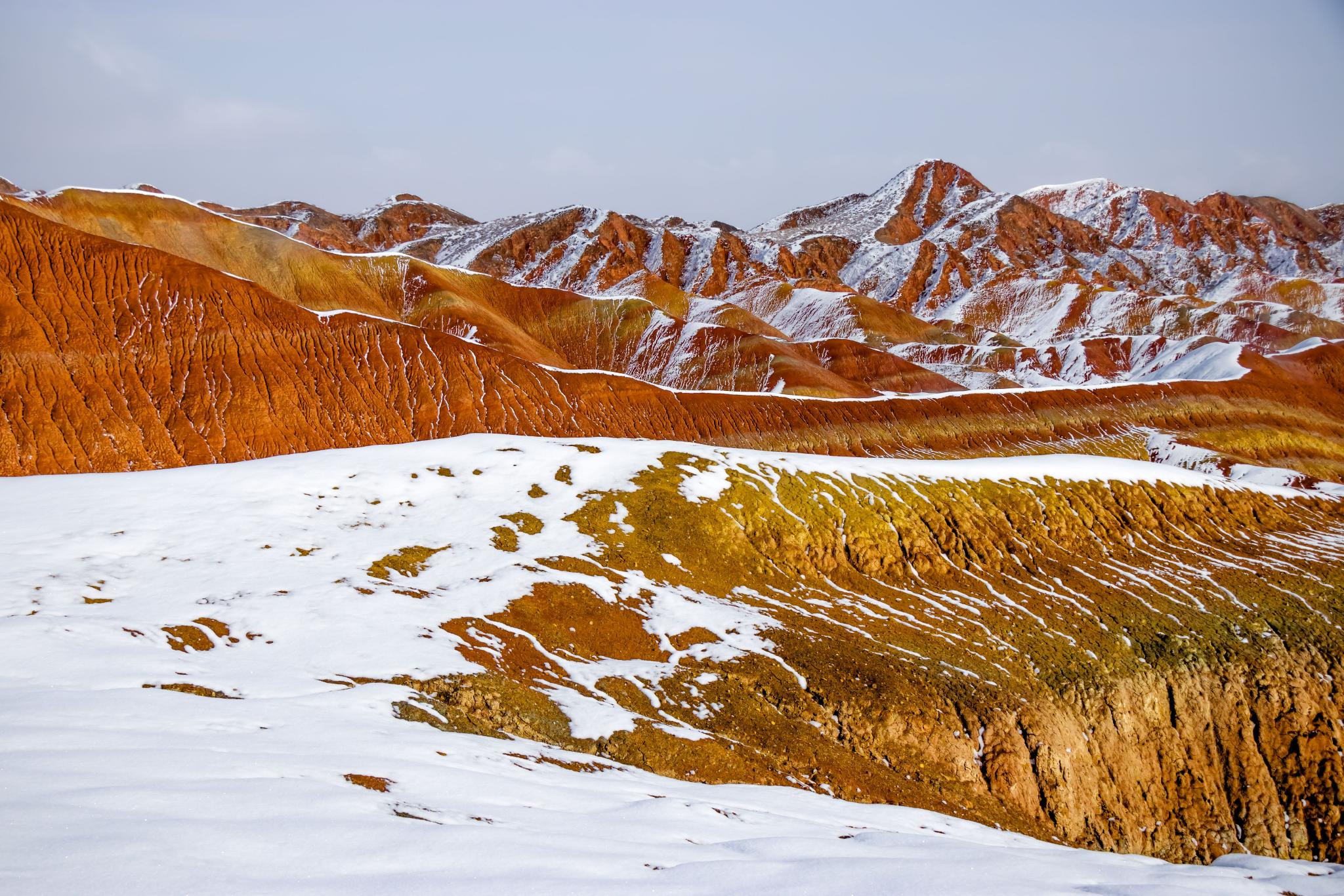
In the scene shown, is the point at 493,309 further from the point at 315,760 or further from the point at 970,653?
the point at 315,760

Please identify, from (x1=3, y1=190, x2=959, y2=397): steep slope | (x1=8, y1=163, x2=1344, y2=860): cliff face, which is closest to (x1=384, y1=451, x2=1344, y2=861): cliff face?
(x1=8, y1=163, x2=1344, y2=860): cliff face

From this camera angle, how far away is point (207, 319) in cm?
5988

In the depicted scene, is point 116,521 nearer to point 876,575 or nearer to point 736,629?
point 736,629

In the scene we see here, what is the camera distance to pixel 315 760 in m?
10.9

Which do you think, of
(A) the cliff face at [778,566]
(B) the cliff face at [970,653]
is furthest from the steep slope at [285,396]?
(B) the cliff face at [970,653]

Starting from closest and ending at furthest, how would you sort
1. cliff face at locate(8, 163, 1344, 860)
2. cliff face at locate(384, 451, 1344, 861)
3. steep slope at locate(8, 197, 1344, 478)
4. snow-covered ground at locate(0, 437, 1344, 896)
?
snow-covered ground at locate(0, 437, 1344, 896) < cliff face at locate(384, 451, 1344, 861) < cliff face at locate(8, 163, 1344, 860) < steep slope at locate(8, 197, 1344, 478)

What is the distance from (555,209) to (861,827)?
187 m

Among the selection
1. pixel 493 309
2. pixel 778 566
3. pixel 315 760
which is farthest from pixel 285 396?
pixel 493 309

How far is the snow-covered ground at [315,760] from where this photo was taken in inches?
308

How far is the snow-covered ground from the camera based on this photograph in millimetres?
7820

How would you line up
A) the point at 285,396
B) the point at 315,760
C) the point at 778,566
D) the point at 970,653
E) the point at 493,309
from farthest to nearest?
1. the point at 493,309
2. the point at 285,396
3. the point at 778,566
4. the point at 970,653
5. the point at 315,760

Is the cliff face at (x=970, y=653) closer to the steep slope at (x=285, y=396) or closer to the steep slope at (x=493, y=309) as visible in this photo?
the steep slope at (x=285, y=396)

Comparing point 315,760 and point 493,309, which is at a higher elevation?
point 493,309

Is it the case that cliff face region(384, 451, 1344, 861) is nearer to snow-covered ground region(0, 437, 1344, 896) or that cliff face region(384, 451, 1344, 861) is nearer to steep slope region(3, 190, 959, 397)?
snow-covered ground region(0, 437, 1344, 896)
